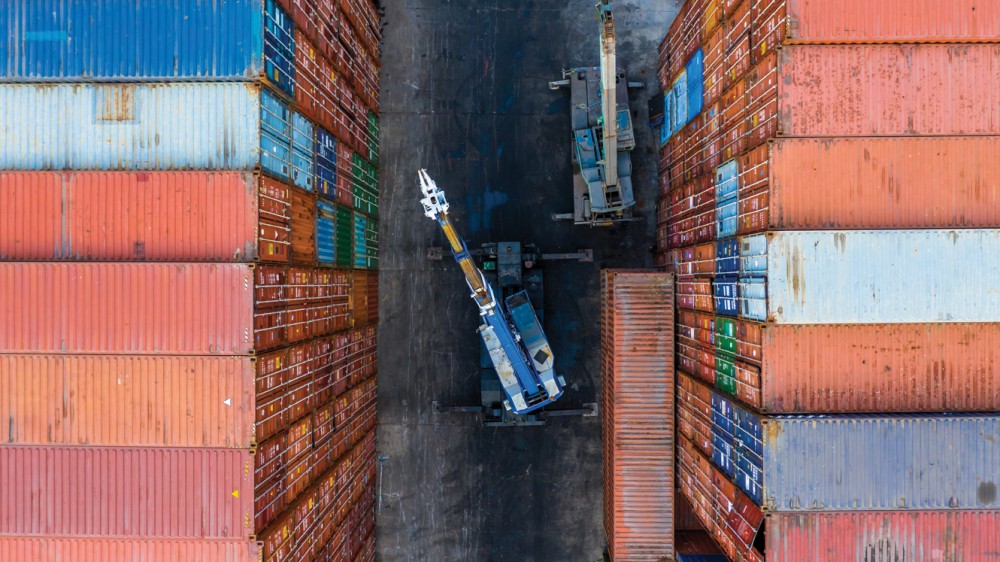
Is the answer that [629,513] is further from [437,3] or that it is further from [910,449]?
[437,3]

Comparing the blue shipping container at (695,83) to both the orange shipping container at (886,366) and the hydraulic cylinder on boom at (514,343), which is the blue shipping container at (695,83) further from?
the hydraulic cylinder on boom at (514,343)

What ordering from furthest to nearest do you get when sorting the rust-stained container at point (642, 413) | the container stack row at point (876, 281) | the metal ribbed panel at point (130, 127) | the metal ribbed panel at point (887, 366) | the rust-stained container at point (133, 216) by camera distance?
the rust-stained container at point (642, 413) < the metal ribbed panel at point (887, 366) < the metal ribbed panel at point (130, 127) < the container stack row at point (876, 281) < the rust-stained container at point (133, 216)

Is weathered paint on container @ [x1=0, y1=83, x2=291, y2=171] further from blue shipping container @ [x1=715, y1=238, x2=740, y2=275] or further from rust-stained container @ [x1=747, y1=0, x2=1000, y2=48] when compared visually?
rust-stained container @ [x1=747, y1=0, x2=1000, y2=48]

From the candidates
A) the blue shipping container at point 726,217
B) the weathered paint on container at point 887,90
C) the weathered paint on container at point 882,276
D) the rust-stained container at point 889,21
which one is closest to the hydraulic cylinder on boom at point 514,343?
the blue shipping container at point 726,217

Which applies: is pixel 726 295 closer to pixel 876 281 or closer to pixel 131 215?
pixel 876 281

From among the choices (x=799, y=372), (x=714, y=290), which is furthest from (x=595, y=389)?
(x=799, y=372)

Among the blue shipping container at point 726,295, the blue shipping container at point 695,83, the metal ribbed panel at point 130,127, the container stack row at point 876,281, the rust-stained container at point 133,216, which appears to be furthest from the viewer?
the blue shipping container at point 695,83
